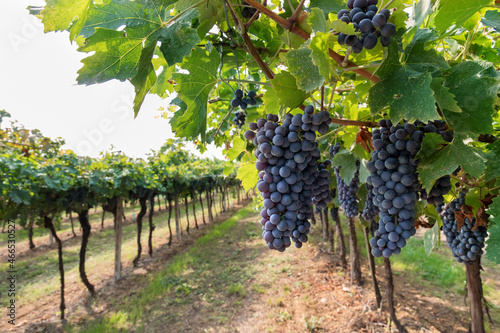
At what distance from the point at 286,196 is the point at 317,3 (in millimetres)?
877

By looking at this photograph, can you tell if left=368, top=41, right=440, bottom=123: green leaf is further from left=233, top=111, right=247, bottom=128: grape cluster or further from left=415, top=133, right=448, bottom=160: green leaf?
left=233, top=111, right=247, bottom=128: grape cluster

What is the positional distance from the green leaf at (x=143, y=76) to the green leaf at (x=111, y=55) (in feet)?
0.12

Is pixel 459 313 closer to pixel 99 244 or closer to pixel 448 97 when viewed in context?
pixel 448 97

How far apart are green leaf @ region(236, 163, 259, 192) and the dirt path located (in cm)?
422

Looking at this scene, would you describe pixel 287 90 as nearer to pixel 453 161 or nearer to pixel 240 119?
pixel 453 161

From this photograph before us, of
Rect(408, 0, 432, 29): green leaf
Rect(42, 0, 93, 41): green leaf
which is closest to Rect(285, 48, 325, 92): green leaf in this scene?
Rect(408, 0, 432, 29): green leaf

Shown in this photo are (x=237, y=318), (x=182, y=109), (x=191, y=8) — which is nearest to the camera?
(x=191, y=8)

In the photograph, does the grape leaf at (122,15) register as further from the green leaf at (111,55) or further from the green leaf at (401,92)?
the green leaf at (401,92)

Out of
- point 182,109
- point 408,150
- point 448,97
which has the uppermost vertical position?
point 182,109

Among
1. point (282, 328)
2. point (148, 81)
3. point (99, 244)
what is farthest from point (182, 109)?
point (99, 244)

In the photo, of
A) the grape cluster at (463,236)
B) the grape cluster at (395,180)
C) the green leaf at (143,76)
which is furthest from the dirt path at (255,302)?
the green leaf at (143,76)

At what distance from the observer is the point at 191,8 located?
977 mm

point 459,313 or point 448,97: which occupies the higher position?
point 448,97

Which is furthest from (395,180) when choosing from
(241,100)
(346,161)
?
(241,100)
